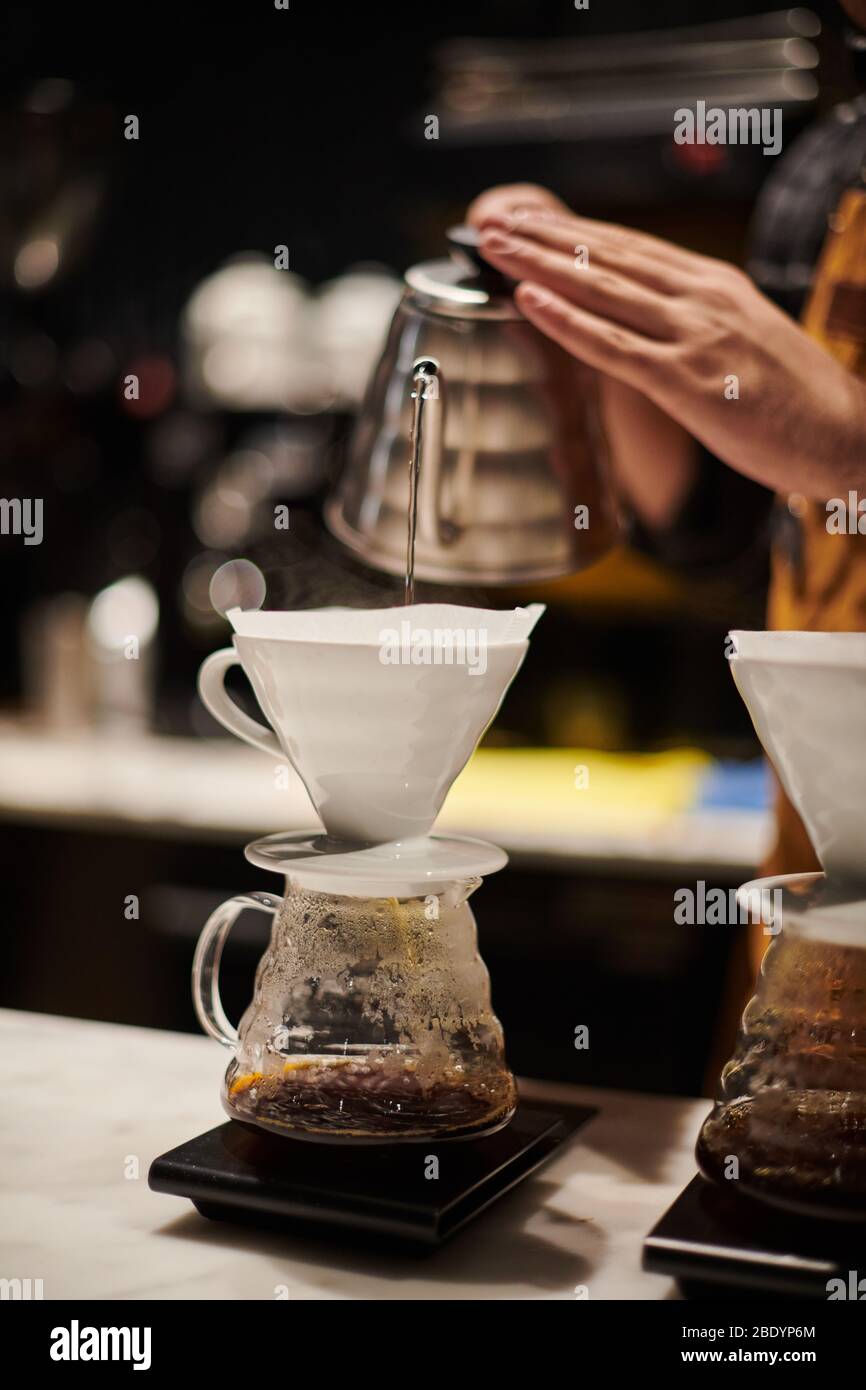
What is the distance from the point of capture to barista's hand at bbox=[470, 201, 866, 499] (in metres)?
0.88

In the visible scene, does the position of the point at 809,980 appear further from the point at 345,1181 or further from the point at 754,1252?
the point at 345,1181

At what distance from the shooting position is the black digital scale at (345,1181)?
0.67 m

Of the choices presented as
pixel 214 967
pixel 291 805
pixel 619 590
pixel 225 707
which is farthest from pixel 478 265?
pixel 619 590

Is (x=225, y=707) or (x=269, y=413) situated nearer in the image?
(x=225, y=707)

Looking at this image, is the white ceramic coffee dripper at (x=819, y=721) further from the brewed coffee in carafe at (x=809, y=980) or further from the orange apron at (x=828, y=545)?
the orange apron at (x=828, y=545)

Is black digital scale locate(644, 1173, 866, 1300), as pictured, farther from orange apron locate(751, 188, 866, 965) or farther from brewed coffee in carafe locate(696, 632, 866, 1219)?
orange apron locate(751, 188, 866, 965)

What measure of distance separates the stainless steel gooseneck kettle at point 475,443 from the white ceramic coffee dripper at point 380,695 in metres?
0.21

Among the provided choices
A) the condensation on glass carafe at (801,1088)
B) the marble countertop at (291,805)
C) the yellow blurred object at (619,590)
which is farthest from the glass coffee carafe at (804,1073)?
the yellow blurred object at (619,590)

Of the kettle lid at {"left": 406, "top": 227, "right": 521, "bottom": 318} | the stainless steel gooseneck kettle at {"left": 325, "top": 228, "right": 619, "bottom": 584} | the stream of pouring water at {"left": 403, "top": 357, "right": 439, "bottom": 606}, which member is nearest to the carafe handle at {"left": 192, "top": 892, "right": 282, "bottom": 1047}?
the stream of pouring water at {"left": 403, "top": 357, "right": 439, "bottom": 606}

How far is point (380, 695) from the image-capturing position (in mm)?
698

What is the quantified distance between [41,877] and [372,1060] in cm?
222

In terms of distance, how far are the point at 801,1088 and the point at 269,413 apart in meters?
2.78

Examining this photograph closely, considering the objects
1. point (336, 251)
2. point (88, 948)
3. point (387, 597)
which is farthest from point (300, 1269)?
point (336, 251)

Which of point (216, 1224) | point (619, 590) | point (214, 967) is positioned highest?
point (214, 967)
